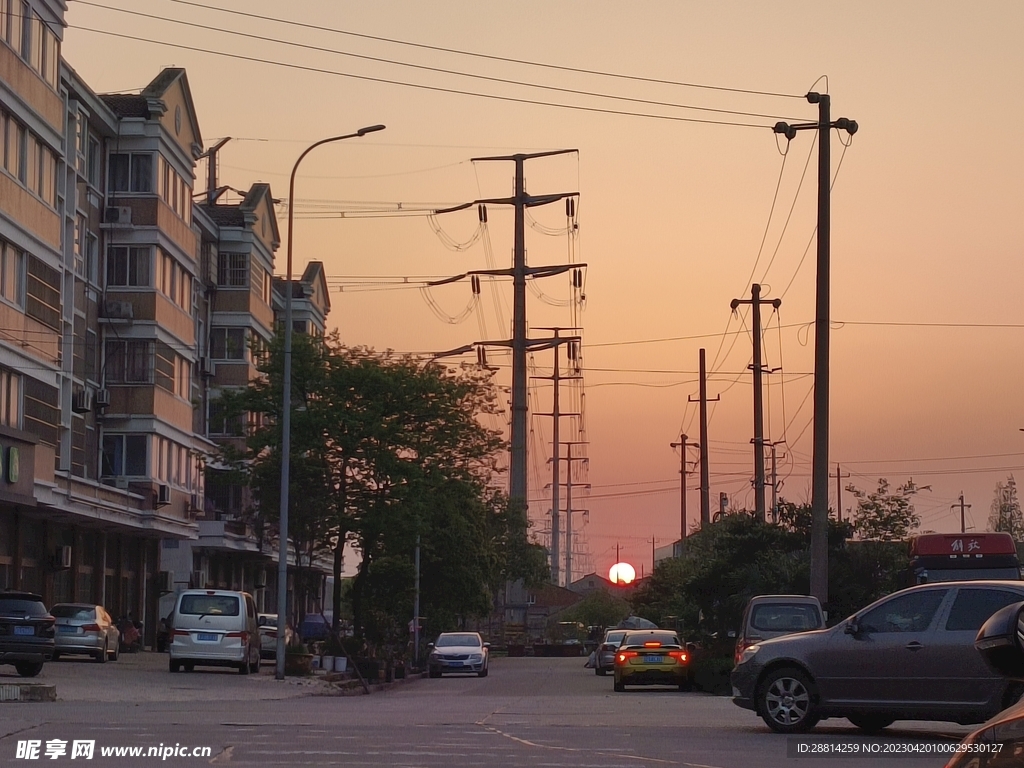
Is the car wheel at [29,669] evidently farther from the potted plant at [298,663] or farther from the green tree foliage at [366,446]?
the green tree foliage at [366,446]

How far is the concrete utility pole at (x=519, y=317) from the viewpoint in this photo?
5872cm

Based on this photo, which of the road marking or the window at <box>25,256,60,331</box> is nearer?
the road marking

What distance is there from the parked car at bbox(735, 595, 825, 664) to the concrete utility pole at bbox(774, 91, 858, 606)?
2.06m

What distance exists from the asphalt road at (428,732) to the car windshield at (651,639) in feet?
30.2

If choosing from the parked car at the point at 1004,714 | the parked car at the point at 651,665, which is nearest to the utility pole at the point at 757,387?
the parked car at the point at 651,665

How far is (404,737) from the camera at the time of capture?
15.6 metres

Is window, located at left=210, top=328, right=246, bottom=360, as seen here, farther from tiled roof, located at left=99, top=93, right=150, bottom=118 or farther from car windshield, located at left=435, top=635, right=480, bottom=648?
car windshield, located at left=435, top=635, right=480, bottom=648

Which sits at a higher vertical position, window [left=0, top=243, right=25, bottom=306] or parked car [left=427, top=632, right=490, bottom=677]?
window [left=0, top=243, right=25, bottom=306]

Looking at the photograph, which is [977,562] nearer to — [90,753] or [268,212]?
[90,753]

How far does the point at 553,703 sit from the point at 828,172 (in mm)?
12016

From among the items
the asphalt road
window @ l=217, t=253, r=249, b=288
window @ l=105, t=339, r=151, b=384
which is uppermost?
window @ l=217, t=253, r=249, b=288

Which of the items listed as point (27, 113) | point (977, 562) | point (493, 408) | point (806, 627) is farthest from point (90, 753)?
point (493, 408)

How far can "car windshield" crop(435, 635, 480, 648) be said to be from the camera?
5047cm

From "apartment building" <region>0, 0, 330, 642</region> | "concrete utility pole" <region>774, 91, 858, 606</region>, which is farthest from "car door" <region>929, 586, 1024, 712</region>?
"apartment building" <region>0, 0, 330, 642</region>
